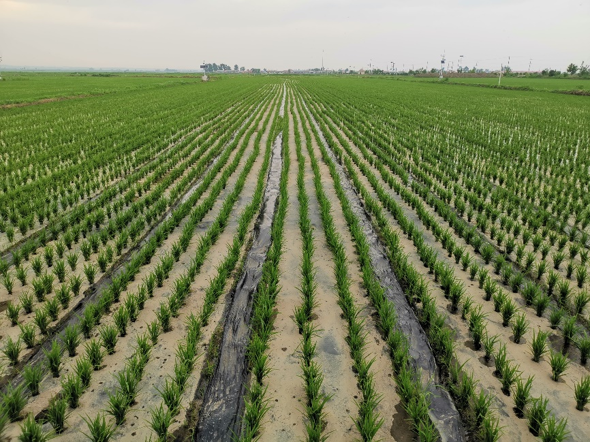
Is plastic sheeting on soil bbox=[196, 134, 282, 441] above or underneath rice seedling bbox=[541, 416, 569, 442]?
underneath

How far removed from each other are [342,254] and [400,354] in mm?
2135

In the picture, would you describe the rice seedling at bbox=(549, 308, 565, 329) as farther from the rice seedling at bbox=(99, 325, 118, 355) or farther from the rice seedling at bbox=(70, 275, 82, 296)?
the rice seedling at bbox=(70, 275, 82, 296)

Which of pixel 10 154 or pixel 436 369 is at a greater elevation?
pixel 10 154

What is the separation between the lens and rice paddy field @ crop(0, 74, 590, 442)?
9.53 ft

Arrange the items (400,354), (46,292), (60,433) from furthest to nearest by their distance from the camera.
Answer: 1. (46,292)
2. (400,354)
3. (60,433)

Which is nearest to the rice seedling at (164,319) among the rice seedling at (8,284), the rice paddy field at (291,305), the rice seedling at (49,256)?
the rice paddy field at (291,305)

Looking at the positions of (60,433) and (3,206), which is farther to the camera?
(3,206)

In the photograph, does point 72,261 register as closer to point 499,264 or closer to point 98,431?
point 98,431

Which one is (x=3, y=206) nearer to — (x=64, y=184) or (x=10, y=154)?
(x=64, y=184)

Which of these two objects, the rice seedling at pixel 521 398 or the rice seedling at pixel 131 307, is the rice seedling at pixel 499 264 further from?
the rice seedling at pixel 131 307

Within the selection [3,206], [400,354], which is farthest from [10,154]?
[400,354]

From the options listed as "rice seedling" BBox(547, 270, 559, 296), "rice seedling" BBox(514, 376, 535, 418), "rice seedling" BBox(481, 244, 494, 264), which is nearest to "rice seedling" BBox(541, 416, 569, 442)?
"rice seedling" BBox(514, 376, 535, 418)

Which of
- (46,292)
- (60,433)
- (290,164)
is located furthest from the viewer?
(290,164)

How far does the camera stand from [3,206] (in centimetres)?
706
